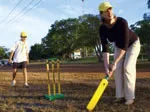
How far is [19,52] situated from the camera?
11.6 meters

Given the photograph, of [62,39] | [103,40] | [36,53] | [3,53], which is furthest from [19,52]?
[3,53]

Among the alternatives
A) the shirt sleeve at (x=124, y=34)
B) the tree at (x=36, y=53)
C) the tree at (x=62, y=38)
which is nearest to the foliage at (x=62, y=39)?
the tree at (x=62, y=38)

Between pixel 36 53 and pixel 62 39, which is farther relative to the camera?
pixel 36 53

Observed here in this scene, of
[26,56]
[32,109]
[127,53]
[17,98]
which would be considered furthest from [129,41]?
[26,56]

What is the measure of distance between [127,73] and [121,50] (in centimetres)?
53

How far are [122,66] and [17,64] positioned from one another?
18.4 feet

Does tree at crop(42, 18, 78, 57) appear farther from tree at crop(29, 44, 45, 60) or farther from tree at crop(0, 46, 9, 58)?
tree at crop(0, 46, 9, 58)

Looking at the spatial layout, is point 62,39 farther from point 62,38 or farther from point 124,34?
point 124,34

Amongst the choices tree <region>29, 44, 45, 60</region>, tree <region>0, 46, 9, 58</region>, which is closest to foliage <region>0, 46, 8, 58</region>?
tree <region>0, 46, 9, 58</region>

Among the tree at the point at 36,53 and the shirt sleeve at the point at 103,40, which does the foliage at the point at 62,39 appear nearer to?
the tree at the point at 36,53

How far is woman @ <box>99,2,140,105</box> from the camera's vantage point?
6.33m

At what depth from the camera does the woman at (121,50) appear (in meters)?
6.33

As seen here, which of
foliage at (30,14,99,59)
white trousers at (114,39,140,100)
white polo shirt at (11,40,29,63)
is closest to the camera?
white trousers at (114,39,140,100)

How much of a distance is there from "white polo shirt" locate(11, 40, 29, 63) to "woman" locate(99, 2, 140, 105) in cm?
533
